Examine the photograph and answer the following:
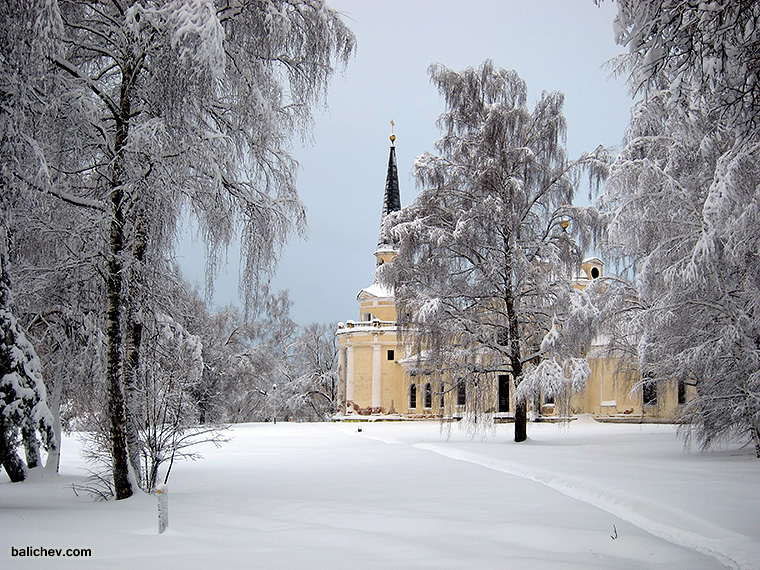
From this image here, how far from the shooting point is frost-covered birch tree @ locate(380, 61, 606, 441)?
18453 millimetres

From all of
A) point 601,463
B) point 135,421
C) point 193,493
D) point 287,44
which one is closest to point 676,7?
point 287,44

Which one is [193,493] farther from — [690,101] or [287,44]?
[690,101]

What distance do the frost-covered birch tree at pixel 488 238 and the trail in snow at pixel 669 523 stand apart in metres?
7.82

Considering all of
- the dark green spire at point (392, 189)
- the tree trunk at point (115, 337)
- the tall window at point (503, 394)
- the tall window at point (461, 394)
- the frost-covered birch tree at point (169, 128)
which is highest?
the dark green spire at point (392, 189)

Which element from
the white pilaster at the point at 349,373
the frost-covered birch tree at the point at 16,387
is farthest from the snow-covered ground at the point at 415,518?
the white pilaster at the point at 349,373

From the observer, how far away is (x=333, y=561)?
215 inches

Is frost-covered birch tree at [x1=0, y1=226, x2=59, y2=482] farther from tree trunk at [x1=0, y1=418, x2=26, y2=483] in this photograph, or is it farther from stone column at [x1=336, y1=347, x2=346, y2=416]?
stone column at [x1=336, y1=347, x2=346, y2=416]

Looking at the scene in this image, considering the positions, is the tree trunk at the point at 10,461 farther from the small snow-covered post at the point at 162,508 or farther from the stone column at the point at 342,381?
the stone column at the point at 342,381

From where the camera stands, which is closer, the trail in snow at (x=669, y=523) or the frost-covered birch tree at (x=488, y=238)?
the trail in snow at (x=669, y=523)

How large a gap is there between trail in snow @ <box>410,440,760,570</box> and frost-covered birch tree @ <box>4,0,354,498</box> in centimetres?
534

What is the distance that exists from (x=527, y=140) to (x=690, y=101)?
247 inches

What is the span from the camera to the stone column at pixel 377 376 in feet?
147

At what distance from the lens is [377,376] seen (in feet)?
149

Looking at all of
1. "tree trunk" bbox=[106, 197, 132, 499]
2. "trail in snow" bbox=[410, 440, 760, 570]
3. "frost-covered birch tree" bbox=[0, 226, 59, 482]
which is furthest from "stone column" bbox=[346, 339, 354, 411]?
"frost-covered birch tree" bbox=[0, 226, 59, 482]
